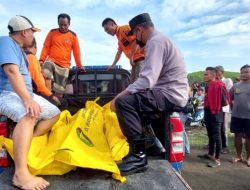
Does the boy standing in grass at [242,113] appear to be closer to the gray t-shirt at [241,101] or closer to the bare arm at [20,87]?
the gray t-shirt at [241,101]

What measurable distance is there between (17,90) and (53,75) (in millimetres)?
4012

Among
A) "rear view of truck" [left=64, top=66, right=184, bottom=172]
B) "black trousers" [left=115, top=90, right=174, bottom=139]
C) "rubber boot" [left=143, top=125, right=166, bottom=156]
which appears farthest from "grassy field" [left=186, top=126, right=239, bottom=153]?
"black trousers" [left=115, top=90, right=174, bottom=139]

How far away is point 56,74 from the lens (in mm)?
7066

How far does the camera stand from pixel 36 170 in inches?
117

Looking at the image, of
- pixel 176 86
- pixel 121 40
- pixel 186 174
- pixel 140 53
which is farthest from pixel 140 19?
pixel 186 174

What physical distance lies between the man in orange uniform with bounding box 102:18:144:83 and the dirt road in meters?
2.18

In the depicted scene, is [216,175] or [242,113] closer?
[216,175]

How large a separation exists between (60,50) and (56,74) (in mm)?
648

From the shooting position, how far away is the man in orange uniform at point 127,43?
6.43 metres

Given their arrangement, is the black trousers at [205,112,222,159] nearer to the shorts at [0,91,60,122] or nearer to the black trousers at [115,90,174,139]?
the black trousers at [115,90,174,139]

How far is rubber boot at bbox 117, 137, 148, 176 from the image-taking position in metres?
3.13

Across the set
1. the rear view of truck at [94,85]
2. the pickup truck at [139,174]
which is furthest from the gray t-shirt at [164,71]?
the rear view of truck at [94,85]

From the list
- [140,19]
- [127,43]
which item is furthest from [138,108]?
[127,43]

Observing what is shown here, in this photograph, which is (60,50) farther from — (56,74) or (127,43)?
(127,43)
